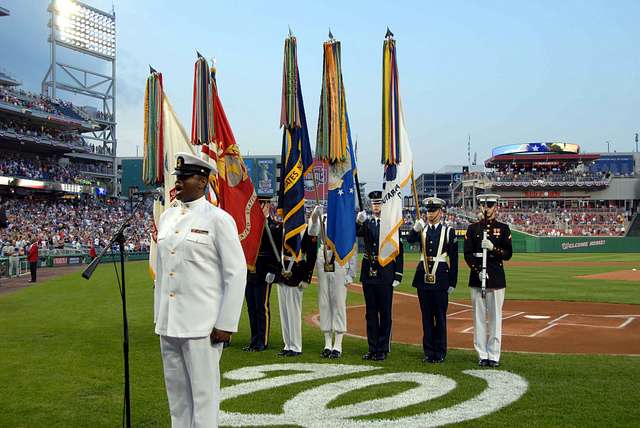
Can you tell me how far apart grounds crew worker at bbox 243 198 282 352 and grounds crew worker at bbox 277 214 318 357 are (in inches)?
10.5

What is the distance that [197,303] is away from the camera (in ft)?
14.7

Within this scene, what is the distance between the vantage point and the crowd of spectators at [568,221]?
59.4 metres

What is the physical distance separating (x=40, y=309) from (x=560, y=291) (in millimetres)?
16567

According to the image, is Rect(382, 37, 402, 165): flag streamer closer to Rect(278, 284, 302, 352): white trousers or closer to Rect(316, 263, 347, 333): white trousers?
Rect(316, 263, 347, 333): white trousers

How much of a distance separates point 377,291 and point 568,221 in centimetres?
5999

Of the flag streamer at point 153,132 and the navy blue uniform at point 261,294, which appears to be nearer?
the navy blue uniform at point 261,294

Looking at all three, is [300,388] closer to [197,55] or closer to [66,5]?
[197,55]

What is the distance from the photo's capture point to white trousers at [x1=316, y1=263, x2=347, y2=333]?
9.38 metres

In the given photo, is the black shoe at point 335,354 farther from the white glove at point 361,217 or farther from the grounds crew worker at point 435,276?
the white glove at point 361,217

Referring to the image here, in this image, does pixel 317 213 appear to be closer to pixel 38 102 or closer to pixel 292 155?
pixel 292 155

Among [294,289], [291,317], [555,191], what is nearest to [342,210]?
[294,289]

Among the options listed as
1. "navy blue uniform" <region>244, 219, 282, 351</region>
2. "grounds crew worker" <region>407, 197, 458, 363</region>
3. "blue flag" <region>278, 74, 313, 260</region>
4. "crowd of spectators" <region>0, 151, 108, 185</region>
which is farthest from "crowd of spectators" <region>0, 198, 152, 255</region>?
"grounds crew worker" <region>407, 197, 458, 363</region>

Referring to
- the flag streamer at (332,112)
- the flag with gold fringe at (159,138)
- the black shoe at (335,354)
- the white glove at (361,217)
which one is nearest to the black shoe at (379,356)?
the black shoe at (335,354)

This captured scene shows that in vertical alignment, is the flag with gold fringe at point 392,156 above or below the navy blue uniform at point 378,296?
above
